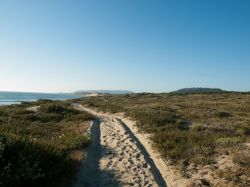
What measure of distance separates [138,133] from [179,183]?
917 centimetres

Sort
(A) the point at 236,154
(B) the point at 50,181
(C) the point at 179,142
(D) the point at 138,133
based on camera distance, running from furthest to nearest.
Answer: (D) the point at 138,133, (C) the point at 179,142, (A) the point at 236,154, (B) the point at 50,181

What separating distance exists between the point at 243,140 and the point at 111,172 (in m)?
7.72

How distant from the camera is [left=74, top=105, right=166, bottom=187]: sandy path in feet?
31.3

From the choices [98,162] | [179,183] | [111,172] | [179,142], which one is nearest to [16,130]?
[98,162]

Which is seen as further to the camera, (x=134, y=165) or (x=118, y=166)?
(x=134, y=165)

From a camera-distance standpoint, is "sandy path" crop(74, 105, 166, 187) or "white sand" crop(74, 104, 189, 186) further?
"white sand" crop(74, 104, 189, 186)

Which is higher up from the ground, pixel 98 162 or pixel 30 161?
pixel 30 161

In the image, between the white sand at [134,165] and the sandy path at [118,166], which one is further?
the white sand at [134,165]

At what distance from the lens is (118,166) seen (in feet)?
36.6

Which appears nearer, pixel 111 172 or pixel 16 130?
pixel 111 172

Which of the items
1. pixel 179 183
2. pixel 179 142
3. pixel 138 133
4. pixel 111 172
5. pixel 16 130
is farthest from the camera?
pixel 138 133

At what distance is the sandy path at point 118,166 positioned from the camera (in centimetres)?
954

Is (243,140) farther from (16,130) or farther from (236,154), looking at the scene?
(16,130)

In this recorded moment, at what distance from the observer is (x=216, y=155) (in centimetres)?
1209
